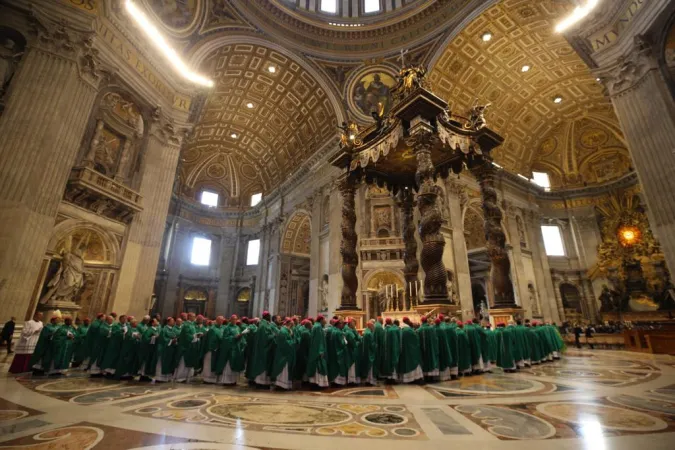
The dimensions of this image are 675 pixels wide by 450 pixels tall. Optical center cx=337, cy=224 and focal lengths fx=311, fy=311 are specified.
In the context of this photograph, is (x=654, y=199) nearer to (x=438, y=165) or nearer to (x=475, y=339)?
(x=438, y=165)

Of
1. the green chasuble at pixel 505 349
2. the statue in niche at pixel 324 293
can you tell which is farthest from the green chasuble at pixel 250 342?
the statue in niche at pixel 324 293

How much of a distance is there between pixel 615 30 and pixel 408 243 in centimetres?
808

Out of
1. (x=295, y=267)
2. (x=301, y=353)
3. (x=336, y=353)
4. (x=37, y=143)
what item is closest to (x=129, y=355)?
(x=301, y=353)

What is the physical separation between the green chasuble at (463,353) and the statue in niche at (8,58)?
11.9m

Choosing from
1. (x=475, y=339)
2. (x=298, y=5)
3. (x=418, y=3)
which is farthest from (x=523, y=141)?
(x=475, y=339)

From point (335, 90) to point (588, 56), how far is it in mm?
10305

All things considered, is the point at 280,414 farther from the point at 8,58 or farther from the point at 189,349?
the point at 8,58

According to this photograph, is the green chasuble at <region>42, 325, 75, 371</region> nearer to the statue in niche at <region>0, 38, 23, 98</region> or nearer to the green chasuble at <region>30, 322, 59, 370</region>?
the green chasuble at <region>30, 322, 59, 370</region>

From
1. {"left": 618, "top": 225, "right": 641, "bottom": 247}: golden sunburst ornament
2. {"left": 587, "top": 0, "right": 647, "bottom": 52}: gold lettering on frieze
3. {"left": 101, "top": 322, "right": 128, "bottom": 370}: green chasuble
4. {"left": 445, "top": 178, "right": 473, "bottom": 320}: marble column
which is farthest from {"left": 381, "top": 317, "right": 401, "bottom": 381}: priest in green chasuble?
{"left": 618, "top": 225, "right": 641, "bottom": 247}: golden sunburst ornament

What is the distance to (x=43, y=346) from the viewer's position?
546 cm

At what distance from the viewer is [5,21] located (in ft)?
24.8

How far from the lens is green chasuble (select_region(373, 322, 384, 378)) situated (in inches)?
203

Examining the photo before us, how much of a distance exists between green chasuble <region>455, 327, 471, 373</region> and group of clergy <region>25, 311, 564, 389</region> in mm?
17

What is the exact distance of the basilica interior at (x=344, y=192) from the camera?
3229 millimetres
